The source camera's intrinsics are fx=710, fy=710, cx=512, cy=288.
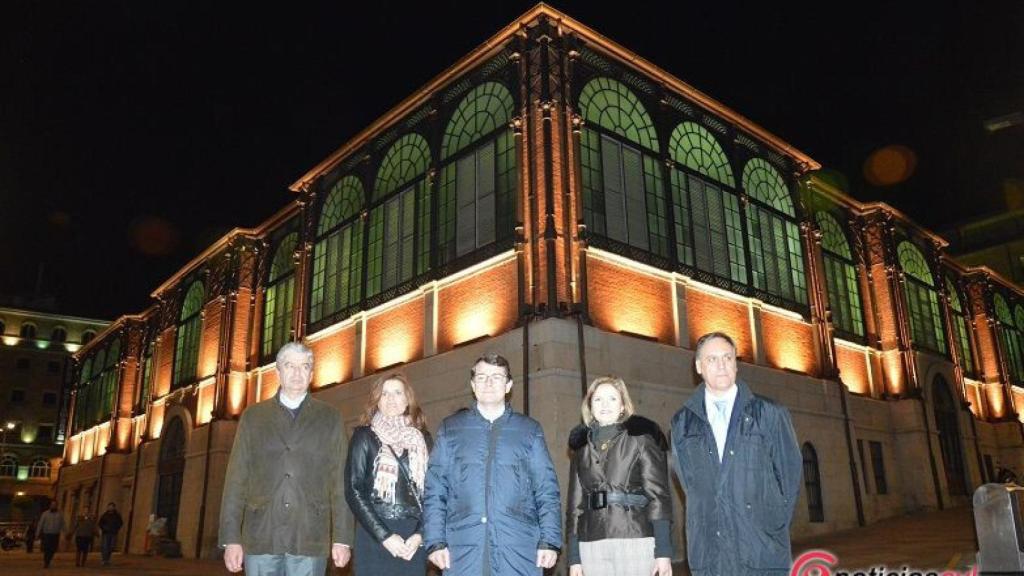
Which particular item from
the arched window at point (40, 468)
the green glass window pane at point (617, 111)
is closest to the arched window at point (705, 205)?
the green glass window pane at point (617, 111)

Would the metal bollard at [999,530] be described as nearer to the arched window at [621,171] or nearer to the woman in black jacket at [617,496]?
the woman in black jacket at [617,496]

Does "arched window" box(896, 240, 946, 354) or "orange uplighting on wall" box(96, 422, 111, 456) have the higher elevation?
"arched window" box(896, 240, 946, 354)

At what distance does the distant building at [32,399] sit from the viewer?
62.6 metres

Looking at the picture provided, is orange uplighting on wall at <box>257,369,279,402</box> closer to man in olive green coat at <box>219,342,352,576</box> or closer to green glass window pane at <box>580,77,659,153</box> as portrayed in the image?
green glass window pane at <box>580,77,659,153</box>

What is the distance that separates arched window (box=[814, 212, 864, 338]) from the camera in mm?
25758

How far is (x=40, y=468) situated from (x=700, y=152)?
2656 inches

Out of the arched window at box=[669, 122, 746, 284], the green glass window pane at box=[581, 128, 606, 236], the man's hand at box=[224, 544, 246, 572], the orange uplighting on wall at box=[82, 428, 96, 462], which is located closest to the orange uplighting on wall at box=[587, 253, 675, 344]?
the green glass window pane at box=[581, 128, 606, 236]

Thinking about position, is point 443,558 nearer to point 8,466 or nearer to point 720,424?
point 720,424

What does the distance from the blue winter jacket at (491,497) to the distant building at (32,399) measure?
7019 centimetres

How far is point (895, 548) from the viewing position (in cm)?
1537

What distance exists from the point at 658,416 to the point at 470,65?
10.9 meters

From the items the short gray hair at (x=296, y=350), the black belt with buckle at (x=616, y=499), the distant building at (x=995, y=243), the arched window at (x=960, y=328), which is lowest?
the black belt with buckle at (x=616, y=499)

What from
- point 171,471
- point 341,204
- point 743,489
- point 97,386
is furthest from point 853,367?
point 97,386

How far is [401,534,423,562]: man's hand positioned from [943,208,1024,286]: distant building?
51.6 m
